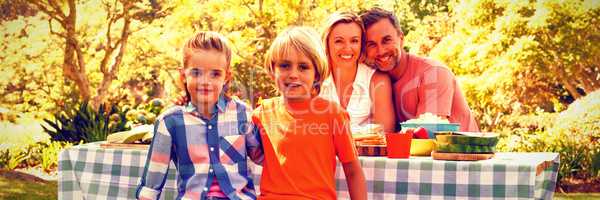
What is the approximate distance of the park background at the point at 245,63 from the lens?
8.52 metres

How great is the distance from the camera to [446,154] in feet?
9.36

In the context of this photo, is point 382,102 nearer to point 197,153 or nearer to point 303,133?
point 303,133

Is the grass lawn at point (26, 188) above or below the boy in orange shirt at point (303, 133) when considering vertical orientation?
below

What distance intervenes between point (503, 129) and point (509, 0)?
160cm

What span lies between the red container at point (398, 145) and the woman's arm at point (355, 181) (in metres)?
0.34

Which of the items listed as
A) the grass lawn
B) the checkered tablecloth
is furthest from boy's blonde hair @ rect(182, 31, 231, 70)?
the grass lawn

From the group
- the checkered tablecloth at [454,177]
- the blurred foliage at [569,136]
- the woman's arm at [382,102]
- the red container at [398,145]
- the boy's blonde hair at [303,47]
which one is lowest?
the blurred foliage at [569,136]

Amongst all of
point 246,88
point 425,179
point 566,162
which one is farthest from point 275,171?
point 246,88

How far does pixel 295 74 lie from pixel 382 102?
50.1 inches

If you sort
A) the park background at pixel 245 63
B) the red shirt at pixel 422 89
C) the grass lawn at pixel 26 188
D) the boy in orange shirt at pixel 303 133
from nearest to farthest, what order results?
1. the boy in orange shirt at pixel 303 133
2. the red shirt at pixel 422 89
3. the grass lawn at pixel 26 188
4. the park background at pixel 245 63

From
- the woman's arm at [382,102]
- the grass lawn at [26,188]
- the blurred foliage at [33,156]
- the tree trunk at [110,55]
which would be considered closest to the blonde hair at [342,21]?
the woman's arm at [382,102]

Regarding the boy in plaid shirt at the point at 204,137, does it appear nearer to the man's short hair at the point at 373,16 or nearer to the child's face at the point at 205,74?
the child's face at the point at 205,74

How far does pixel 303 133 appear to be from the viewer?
252cm

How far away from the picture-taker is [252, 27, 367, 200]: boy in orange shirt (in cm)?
249
